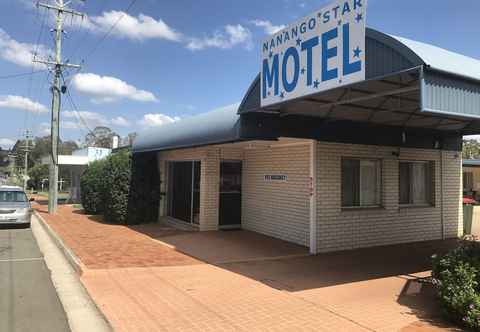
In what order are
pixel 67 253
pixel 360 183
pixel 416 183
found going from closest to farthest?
pixel 67 253
pixel 360 183
pixel 416 183

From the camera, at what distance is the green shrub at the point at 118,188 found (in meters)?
15.7

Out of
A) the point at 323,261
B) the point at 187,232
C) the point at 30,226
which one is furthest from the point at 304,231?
the point at 30,226

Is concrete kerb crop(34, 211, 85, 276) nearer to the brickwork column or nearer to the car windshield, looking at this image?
the car windshield

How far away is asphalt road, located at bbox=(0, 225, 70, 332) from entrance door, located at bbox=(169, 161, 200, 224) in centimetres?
529

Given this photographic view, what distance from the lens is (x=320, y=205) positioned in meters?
10.1

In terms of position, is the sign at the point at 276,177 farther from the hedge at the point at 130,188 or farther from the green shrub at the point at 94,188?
the green shrub at the point at 94,188

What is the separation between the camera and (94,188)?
19.2 m

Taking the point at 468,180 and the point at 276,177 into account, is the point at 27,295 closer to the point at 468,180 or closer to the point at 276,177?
the point at 276,177

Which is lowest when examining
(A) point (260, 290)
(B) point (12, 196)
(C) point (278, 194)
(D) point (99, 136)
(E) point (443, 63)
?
(A) point (260, 290)

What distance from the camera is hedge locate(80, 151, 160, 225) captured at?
1577 cm

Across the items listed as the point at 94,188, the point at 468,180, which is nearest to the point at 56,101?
the point at 94,188

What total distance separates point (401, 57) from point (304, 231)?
6.45m

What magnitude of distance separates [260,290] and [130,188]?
10.2 meters

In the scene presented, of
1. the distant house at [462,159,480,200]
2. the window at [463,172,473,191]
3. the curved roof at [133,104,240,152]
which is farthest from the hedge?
the window at [463,172,473,191]
